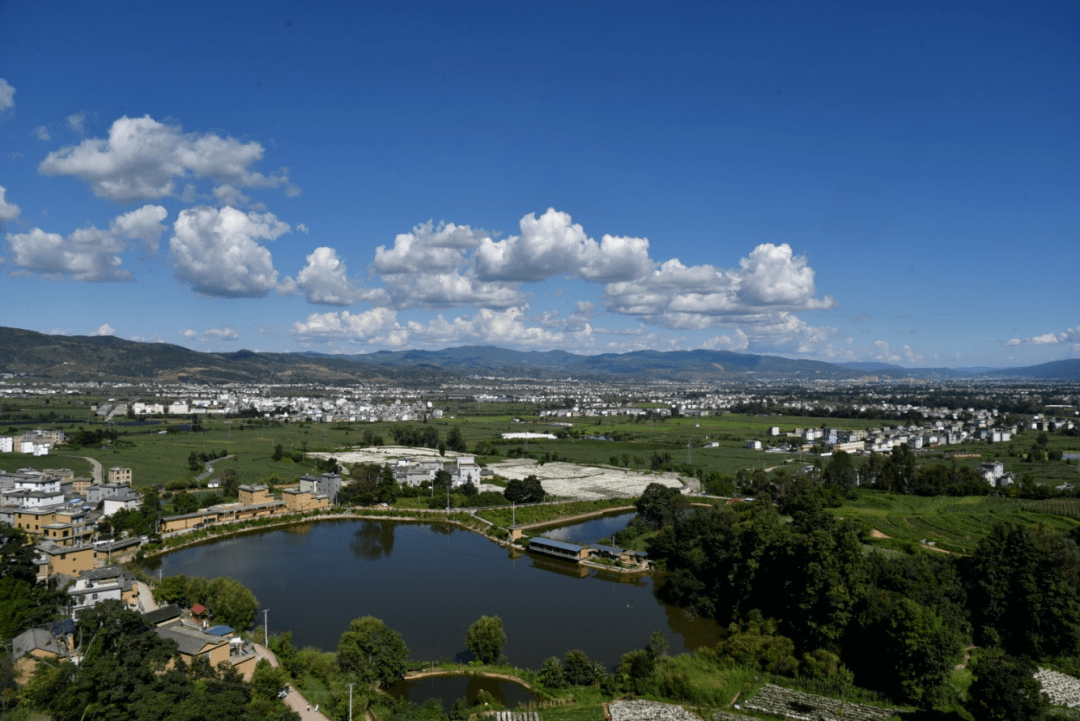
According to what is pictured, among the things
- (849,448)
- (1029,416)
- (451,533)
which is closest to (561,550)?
(451,533)

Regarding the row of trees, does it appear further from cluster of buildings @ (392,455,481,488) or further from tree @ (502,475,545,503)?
cluster of buildings @ (392,455,481,488)

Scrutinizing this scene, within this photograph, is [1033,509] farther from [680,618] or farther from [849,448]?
[849,448]

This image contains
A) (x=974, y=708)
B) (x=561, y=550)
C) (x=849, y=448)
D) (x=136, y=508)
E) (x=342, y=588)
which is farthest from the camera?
(x=849, y=448)

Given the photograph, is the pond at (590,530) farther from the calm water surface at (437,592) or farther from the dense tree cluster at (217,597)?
the dense tree cluster at (217,597)

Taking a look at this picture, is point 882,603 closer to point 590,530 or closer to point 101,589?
point 590,530

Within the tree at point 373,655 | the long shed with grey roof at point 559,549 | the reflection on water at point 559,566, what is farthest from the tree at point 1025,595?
the tree at point 373,655

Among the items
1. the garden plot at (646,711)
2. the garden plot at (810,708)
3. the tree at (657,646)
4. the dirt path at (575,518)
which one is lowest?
the dirt path at (575,518)
